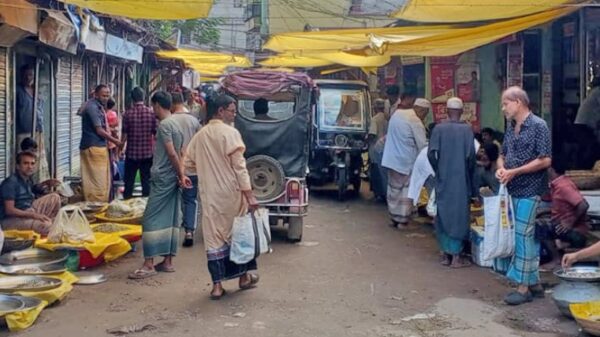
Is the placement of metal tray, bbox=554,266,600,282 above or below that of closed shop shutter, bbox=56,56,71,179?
below

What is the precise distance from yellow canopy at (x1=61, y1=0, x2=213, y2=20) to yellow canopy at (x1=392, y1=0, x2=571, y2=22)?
7.92ft

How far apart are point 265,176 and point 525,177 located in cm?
374

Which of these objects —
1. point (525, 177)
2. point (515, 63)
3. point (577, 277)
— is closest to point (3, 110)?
point (525, 177)

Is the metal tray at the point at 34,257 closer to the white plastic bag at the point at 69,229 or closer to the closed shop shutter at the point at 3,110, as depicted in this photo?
the white plastic bag at the point at 69,229

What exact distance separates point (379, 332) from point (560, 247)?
2.85 metres

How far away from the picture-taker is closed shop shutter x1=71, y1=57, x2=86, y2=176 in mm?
13281

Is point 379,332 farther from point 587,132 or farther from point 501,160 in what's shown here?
point 587,132

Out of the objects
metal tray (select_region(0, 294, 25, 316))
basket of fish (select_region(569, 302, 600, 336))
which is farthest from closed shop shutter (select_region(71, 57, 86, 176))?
basket of fish (select_region(569, 302, 600, 336))

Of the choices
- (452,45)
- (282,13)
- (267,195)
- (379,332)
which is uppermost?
(282,13)

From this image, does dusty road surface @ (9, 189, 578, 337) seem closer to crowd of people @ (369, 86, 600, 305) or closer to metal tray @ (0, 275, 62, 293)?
metal tray @ (0, 275, 62, 293)

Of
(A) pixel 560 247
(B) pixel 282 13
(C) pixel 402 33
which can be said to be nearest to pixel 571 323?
(A) pixel 560 247

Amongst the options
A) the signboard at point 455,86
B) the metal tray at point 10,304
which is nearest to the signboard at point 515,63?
the signboard at point 455,86

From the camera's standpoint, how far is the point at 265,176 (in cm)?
960

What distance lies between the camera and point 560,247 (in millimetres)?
7988
